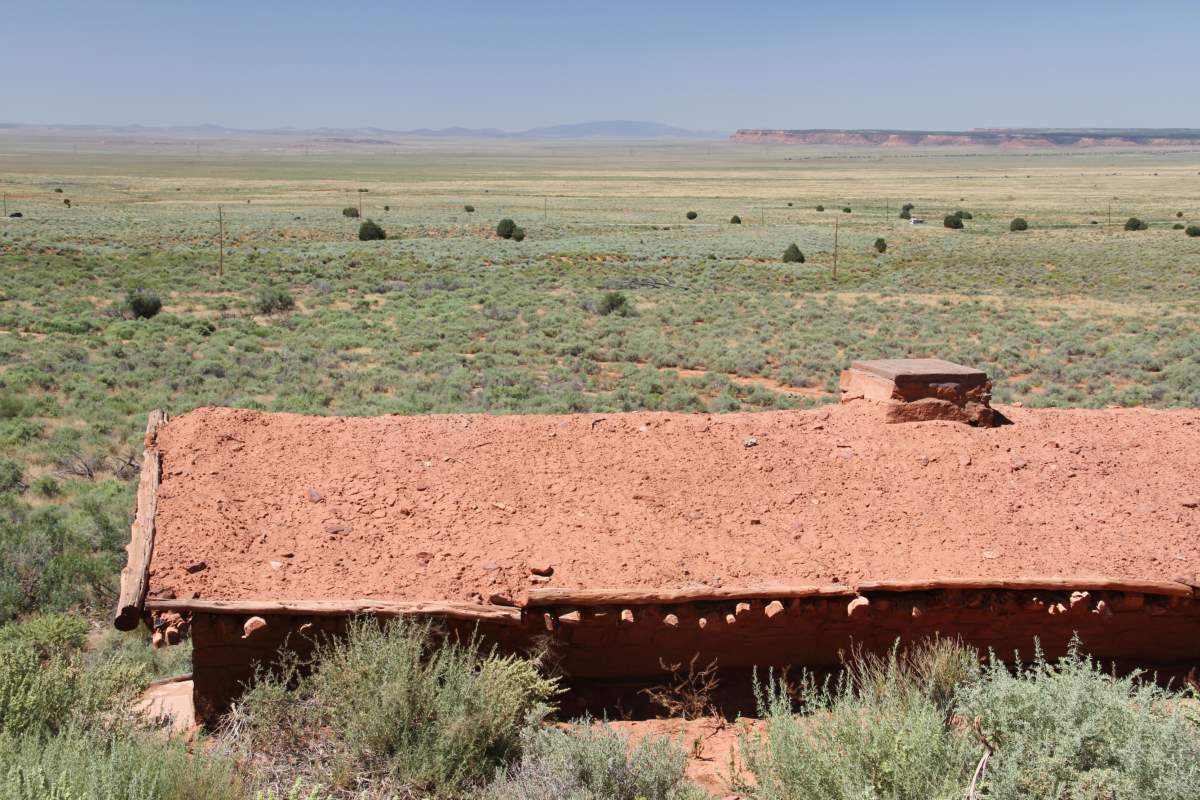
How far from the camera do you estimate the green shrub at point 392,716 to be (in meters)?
4.44

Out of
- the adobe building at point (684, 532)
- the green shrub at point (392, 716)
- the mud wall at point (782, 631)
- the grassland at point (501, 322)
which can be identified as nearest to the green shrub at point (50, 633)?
the grassland at point (501, 322)

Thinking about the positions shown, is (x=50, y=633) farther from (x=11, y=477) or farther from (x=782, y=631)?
(x=782, y=631)

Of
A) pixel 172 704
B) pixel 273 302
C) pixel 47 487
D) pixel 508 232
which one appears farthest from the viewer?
pixel 508 232

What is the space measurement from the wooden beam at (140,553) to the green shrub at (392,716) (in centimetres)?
84

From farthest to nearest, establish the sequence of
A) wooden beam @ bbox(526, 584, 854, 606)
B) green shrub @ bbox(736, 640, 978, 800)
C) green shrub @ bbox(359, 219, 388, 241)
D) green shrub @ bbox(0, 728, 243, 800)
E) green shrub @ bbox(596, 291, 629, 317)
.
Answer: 1. green shrub @ bbox(359, 219, 388, 241)
2. green shrub @ bbox(596, 291, 629, 317)
3. wooden beam @ bbox(526, 584, 854, 606)
4. green shrub @ bbox(736, 640, 978, 800)
5. green shrub @ bbox(0, 728, 243, 800)

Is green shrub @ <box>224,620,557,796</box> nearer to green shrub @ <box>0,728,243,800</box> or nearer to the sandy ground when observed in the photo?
the sandy ground

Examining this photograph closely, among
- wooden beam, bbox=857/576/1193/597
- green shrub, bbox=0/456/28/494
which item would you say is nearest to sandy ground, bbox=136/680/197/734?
wooden beam, bbox=857/576/1193/597

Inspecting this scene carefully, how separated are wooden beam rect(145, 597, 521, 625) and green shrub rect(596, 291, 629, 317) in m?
19.8

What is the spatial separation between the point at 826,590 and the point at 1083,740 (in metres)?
1.77

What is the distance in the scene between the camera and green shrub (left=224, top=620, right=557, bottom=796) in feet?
14.6

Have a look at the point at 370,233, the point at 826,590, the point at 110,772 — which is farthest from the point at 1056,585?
the point at 370,233

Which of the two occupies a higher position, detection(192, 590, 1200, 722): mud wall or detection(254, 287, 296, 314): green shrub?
detection(254, 287, 296, 314): green shrub

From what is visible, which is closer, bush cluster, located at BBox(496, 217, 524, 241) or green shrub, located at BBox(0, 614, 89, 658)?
green shrub, located at BBox(0, 614, 89, 658)

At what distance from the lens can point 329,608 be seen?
524cm
